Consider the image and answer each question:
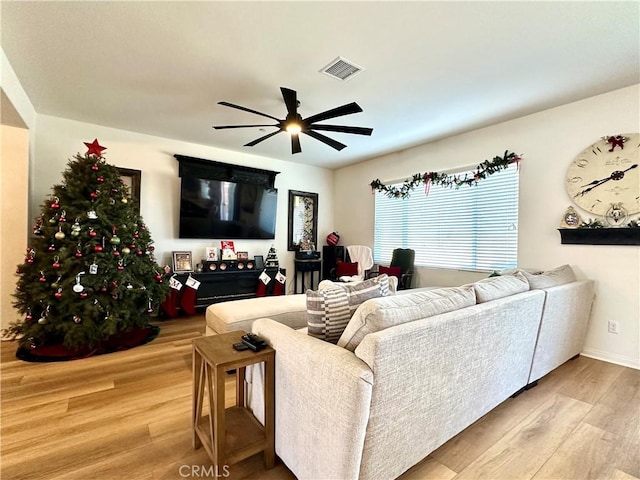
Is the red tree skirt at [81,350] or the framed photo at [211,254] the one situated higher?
the framed photo at [211,254]

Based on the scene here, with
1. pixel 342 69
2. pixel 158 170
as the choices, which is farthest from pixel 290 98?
pixel 158 170

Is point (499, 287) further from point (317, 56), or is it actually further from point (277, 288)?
point (277, 288)

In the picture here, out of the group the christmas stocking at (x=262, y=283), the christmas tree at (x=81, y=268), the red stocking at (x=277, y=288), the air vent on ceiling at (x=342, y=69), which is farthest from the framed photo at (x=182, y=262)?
the air vent on ceiling at (x=342, y=69)

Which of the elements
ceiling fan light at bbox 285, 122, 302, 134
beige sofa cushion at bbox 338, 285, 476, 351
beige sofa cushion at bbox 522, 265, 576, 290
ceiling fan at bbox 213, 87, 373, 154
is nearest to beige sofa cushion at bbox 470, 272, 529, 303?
beige sofa cushion at bbox 522, 265, 576, 290

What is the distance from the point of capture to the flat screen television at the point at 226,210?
435cm

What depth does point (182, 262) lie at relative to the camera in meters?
4.31

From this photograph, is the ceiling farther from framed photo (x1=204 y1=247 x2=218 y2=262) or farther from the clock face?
framed photo (x1=204 y1=247 x2=218 y2=262)

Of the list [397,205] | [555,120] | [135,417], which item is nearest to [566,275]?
[555,120]

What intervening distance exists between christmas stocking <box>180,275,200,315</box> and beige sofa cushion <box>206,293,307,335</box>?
150 cm

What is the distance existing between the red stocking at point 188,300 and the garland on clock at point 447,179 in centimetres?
321

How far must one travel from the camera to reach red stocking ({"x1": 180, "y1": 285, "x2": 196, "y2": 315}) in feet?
13.4

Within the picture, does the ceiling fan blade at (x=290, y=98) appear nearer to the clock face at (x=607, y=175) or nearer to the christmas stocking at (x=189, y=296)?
the christmas stocking at (x=189, y=296)

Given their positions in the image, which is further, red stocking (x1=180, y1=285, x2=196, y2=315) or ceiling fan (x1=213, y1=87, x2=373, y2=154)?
red stocking (x1=180, y1=285, x2=196, y2=315)

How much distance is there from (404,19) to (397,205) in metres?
3.14
